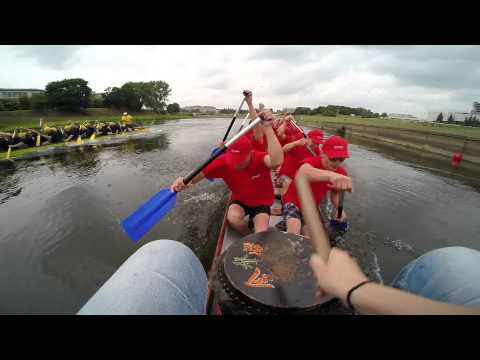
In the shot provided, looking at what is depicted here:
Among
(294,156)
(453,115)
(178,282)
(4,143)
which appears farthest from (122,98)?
(453,115)

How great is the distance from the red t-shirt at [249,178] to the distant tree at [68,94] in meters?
74.7

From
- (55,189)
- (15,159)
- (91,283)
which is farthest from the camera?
(15,159)

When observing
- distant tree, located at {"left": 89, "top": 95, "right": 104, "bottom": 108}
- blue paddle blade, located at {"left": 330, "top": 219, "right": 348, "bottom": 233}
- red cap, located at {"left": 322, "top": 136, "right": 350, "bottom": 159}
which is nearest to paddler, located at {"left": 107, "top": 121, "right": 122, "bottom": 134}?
red cap, located at {"left": 322, "top": 136, "right": 350, "bottom": 159}

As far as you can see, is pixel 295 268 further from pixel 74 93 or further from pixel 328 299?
pixel 74 93

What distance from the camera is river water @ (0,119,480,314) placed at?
503cm

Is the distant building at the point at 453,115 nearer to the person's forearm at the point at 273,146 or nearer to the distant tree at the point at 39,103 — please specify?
the person's forearm at the point at 273,146

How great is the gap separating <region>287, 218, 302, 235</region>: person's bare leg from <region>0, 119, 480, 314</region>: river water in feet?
6.60

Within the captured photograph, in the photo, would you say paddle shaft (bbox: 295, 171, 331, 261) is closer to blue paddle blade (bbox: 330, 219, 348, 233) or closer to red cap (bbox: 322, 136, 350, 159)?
red cap (bbox: 322, 136, 350, 159)

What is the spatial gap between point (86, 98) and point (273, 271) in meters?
82.8

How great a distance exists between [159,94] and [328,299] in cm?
10996

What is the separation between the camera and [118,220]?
7305 millimetres

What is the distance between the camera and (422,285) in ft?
7.84
